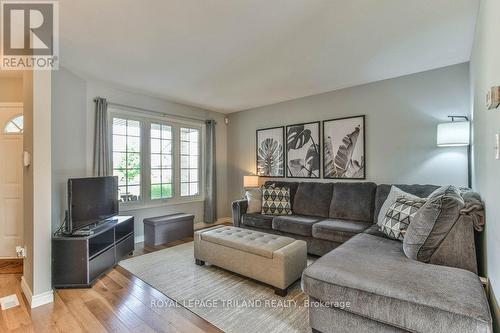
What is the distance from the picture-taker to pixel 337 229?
3051 mm

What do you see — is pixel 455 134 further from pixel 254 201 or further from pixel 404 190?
pixel 254 201

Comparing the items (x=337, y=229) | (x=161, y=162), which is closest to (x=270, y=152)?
(x=161, y=162)

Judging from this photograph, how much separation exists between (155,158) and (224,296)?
2.89 meters

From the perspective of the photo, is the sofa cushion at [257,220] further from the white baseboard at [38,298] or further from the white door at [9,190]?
the white door at [9,190]

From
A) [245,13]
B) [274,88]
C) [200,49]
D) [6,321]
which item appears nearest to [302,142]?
[274,88]

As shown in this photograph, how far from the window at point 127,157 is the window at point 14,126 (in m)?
1.18

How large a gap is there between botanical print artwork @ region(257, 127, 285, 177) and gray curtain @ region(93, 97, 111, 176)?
8.97 ft

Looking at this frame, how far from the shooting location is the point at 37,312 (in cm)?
212

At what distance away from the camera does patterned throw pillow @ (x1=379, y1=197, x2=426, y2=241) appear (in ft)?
7.40

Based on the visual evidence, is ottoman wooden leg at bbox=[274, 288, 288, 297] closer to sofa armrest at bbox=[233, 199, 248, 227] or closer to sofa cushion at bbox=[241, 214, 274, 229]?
sofa cushion at bbox=[241, 214, 274, 229]

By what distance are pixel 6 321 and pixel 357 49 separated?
406 cm

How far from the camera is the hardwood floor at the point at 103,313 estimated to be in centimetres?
191

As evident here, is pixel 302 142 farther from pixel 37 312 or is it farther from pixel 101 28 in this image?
pixel 37 312

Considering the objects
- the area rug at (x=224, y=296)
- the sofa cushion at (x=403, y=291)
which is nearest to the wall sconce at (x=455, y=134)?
the sofa cushion at (x=403, y=291)
